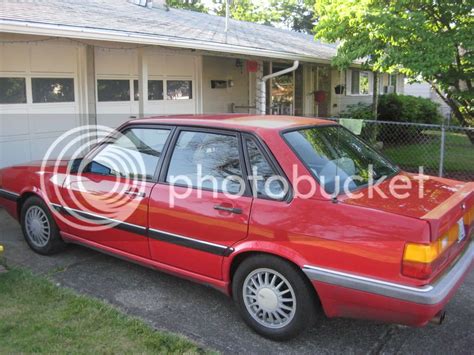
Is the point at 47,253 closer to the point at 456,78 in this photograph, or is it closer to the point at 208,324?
the point at 208,324

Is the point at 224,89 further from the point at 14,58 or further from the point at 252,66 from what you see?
the point at 14,58

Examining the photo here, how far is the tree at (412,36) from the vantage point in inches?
337

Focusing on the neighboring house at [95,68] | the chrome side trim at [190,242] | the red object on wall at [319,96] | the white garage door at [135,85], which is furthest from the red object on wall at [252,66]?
the chrome side trim at [190,242]

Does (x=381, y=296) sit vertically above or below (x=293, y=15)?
below

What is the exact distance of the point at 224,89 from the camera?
12875 mm

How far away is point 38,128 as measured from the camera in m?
8.26

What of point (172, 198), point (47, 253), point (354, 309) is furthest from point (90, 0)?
point (354, 309)

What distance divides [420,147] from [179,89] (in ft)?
25.1

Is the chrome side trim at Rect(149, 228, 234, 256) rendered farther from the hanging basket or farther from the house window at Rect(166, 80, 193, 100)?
the hanging basket

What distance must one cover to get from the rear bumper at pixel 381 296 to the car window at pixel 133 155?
1718mm

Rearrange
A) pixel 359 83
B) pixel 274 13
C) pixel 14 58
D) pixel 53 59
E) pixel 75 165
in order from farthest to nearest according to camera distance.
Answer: pixel 274 13 < pixel 359 83 < pixel 53 59 < pixel 14 58 < pixel 75 165

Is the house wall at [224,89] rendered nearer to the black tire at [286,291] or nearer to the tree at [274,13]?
the black tire at [286,291]

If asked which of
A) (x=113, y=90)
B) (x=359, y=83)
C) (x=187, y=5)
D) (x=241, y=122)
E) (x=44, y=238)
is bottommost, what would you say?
(x=44, y=238)

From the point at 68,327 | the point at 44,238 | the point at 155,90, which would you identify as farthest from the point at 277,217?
the point at 155,90
